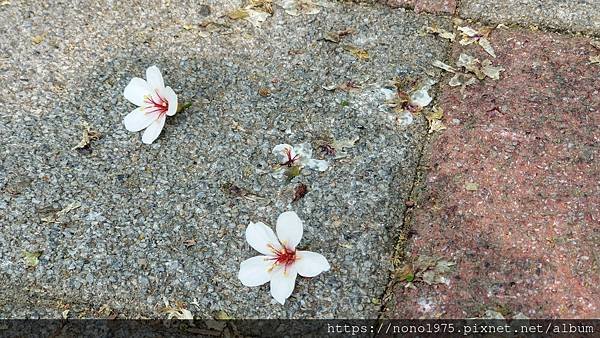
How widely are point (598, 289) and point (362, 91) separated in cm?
82

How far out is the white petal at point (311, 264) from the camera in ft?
5.16

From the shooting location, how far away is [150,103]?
6.34ft

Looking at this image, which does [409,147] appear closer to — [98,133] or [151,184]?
[151,184]

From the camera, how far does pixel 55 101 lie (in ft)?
6.50

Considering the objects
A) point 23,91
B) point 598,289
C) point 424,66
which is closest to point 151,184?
point 23,91

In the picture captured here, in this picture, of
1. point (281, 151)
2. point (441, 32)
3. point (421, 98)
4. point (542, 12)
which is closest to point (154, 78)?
point (281, 151)

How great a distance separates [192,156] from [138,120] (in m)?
0.19

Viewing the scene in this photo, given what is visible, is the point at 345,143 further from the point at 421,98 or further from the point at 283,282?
the point at 283,282

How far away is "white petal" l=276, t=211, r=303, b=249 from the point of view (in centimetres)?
161

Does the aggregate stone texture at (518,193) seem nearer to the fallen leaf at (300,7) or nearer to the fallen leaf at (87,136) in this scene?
the fallen leaf at (300,7)

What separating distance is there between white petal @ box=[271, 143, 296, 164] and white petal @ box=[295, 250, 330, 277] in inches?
12.8

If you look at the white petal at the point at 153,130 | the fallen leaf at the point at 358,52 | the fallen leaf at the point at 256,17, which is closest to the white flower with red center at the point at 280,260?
the white petal at the point at 153,130

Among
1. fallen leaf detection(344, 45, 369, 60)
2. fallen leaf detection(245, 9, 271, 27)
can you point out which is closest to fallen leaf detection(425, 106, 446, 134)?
fallen leaf detection(344, 45, 369, 60)

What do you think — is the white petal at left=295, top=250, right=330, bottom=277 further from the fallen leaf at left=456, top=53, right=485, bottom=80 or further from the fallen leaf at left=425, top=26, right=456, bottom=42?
the fallen leaf at left=425, top=26, right=456, bottom=42
